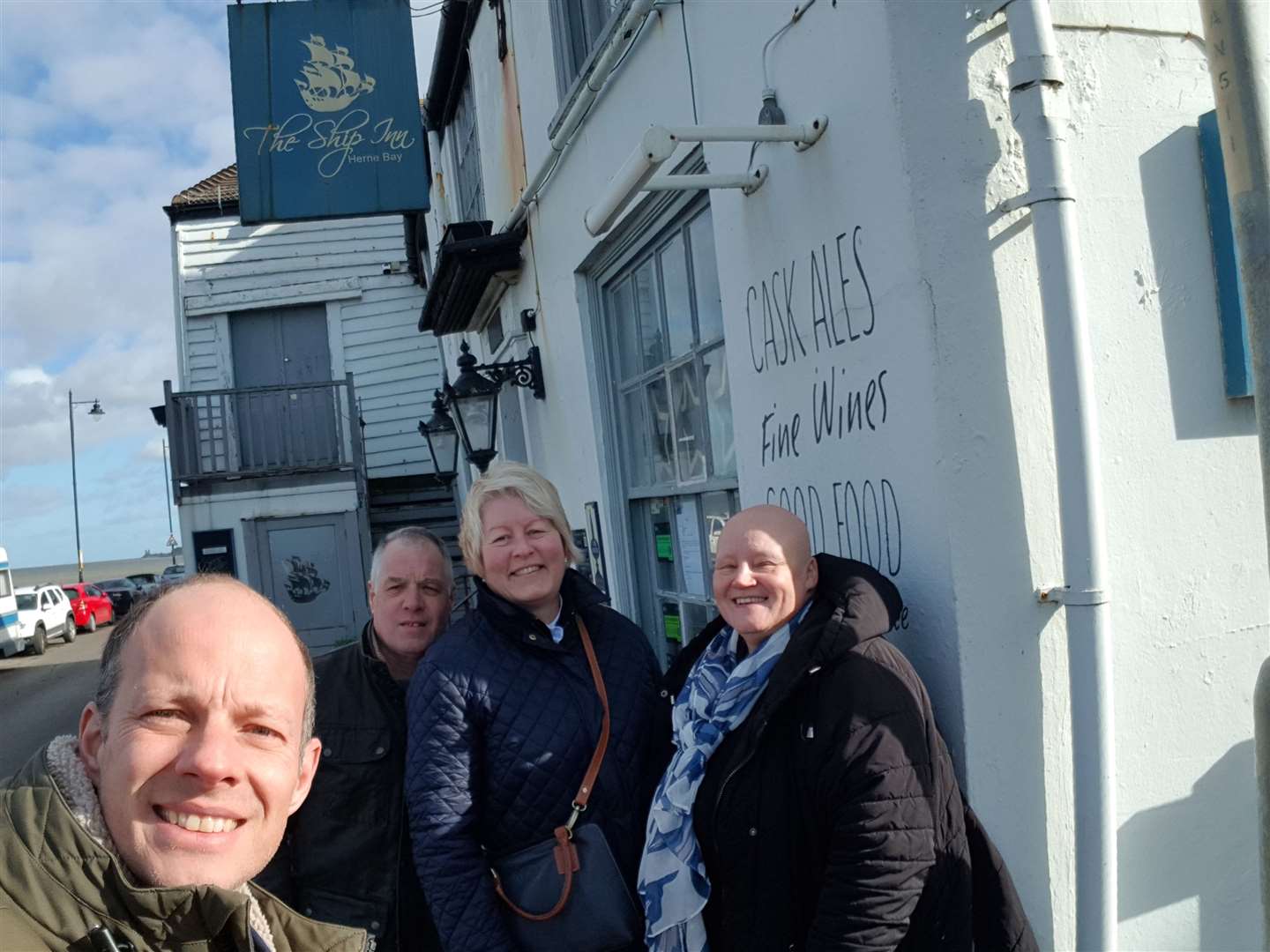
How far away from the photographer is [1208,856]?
97.0 inches

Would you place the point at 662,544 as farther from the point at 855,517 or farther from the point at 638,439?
the point at 855,517

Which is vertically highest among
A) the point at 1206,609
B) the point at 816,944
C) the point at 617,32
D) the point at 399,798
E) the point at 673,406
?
the point at 617,32

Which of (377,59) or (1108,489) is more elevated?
(377,59)

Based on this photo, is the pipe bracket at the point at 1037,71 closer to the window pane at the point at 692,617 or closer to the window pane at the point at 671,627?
the window pane at the point at 692,617

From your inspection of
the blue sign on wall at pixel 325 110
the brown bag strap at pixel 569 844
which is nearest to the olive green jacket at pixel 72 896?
the brown bag strap at pixel 569 844

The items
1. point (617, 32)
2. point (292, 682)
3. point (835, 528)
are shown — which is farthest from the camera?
point (617, 32)

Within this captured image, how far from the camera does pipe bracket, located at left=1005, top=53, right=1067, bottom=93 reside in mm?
2244

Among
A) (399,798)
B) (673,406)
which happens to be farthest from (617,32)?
(399,798)

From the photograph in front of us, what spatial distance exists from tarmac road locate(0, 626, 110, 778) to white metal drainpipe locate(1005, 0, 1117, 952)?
675cm

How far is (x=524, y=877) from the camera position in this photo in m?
2.19

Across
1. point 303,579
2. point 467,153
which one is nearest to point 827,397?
point 467,153

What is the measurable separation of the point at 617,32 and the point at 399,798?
306 centimetres

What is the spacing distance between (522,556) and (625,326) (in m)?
2.67

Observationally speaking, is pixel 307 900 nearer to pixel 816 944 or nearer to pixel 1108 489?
pixel 816 944
